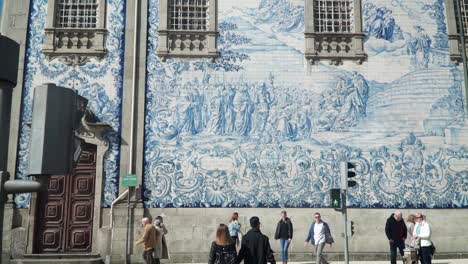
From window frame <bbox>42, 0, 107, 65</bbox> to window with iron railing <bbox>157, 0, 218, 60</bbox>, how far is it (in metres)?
1.72

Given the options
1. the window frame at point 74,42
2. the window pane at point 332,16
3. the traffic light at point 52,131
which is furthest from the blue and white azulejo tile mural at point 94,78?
the traffic light at point 52,131

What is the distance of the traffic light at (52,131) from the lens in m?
2.45

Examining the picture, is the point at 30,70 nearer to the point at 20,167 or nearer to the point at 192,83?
the point at 20,167

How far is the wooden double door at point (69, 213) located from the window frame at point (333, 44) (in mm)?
6944

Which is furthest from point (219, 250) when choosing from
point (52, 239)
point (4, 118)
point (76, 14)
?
point (76, 14)

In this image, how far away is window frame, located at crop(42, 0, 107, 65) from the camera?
15234 millimetres

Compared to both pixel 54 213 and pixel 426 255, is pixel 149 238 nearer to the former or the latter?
pixel 54 213

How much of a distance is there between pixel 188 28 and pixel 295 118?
4.18m

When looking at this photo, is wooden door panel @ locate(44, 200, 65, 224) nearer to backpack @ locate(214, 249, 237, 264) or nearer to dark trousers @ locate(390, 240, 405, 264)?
dark trousers @ locate(390, 240, 405, 264)

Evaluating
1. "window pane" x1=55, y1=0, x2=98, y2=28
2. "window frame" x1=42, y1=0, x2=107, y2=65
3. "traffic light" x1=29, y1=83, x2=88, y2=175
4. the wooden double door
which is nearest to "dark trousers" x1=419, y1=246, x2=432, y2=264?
the wooden double door

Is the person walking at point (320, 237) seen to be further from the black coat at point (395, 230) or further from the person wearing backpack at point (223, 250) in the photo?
the person wearing backpack at point (223, 250)

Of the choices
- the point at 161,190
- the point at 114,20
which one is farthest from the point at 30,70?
the point at 161,190

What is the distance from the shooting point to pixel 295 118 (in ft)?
50.0

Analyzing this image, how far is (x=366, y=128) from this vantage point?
15289 mm
